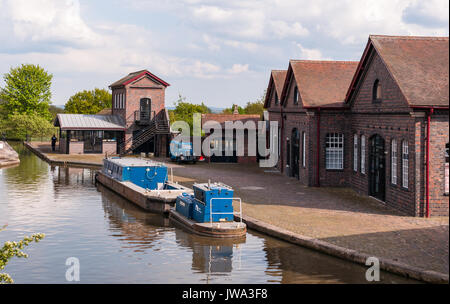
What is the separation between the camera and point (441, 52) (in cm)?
2206

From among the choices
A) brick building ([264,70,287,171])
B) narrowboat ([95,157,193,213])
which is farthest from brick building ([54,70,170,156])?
narrowboat ([95,157,193,213])

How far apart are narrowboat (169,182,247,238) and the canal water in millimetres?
322

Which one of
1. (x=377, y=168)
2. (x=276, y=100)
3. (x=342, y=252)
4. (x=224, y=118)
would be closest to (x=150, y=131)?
(x=224, y=118)

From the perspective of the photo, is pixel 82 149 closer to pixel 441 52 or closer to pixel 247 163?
pixel 247 163

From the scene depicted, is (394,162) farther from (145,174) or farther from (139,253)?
(145,174)

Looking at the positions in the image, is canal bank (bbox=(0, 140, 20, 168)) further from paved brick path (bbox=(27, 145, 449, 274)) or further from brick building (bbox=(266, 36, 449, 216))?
brick building (bbox=(266, 36, 449, 216))

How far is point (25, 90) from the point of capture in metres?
82.6

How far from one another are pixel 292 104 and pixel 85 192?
40.4 ft

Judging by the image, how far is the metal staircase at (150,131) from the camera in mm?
50531

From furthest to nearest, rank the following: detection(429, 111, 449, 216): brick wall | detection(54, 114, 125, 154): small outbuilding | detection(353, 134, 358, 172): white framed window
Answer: detection(54, 114, 125, 154): small outbuilding → detection(353, 134, 358, 172): white framed window → detection(429, 111, 449, 216): brick wall

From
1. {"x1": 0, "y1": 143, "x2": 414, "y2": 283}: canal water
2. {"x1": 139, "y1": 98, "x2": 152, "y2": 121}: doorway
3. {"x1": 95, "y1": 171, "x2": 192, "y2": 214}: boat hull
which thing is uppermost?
{"x1": 139, "y1": 98, "x2": 152, "y2": 121}: doorway

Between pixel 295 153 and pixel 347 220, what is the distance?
43.2ft

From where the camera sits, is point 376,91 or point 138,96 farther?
point 138,96

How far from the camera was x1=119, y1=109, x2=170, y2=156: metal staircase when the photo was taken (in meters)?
50.5
